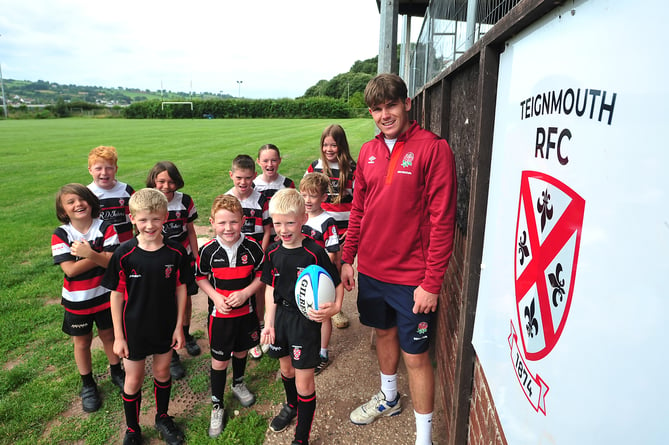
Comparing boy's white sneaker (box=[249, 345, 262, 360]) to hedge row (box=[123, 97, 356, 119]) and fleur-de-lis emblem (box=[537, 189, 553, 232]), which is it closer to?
fleur-de-lis emblem (box=[537, 189, 553, 232])

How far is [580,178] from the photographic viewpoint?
1021 millimetres

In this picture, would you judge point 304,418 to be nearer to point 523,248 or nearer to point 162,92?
point 523,248

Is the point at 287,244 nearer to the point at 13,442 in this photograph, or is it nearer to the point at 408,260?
the point at 408,260

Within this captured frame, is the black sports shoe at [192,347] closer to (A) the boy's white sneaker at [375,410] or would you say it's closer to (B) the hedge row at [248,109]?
(A) the boy's white sneaker at [375,410]

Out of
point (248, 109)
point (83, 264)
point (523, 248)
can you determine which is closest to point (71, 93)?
point (248, 109)

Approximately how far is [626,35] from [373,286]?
221 cm

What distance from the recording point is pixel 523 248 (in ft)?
4.73

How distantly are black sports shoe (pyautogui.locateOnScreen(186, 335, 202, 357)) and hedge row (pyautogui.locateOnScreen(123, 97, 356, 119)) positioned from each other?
62404 mm

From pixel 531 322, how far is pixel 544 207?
1.18ft

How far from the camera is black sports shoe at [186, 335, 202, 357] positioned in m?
4.06

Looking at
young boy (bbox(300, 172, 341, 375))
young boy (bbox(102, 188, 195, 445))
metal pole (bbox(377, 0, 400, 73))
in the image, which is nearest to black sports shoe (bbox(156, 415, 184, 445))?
young boy (bbox(102, 188, 195, 445))

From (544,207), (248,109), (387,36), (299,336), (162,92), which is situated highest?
(162,92)

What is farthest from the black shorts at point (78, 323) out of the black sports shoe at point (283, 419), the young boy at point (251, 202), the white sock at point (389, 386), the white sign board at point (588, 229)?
the white sign board at point (588, 229)

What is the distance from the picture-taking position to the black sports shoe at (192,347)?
4.06m
